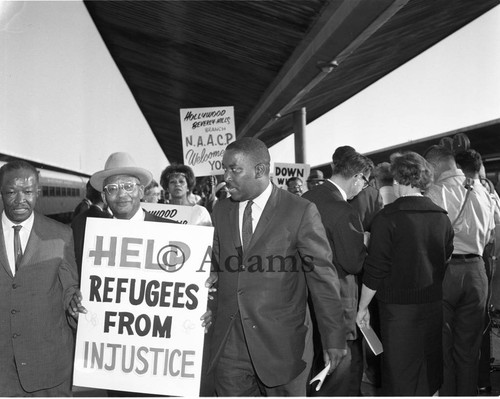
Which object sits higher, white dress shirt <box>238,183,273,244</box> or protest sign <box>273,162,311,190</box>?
protest sign <box>273,162,311,190</box>

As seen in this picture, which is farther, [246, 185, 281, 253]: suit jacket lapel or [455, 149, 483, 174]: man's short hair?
[455, 149, 483, 174]: man's short hair

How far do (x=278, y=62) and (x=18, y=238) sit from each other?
11.4 m

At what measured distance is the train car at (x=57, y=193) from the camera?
396 inches

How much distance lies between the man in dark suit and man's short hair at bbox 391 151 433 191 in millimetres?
389

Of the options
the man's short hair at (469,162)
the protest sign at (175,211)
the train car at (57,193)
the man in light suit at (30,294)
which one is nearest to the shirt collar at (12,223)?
the man in light suit at (30,294)

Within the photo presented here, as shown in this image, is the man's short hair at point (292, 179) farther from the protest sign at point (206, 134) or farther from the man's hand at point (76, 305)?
the man's hand at point (76, 305)

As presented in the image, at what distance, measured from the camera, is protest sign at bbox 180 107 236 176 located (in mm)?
10133

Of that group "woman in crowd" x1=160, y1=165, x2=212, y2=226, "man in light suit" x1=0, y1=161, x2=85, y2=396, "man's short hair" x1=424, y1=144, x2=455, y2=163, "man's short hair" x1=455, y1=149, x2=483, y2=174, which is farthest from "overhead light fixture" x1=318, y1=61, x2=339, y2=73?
"man in light suit" x1=0, y1=161, x2=85, y2=396

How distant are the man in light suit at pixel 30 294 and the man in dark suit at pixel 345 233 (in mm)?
2113

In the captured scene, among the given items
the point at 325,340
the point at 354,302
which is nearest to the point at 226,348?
the point at 325,340

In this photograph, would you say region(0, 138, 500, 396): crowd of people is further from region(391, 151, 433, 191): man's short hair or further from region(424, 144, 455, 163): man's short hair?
region(424, 144, 455, 163): man's short hair

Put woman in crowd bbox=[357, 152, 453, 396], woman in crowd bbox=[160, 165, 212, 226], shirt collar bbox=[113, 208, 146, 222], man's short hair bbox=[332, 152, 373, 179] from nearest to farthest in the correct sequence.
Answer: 1. shirt collar bbox=[113, 208, 146, 222]
2. woman in crowd bbox=[357, 152, 453, 396]
3. man's short hair bbox=[332, 152, 373, 179]
4. woman in crowd bbox=[160, 165, 212, 226]

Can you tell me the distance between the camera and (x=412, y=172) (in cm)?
513

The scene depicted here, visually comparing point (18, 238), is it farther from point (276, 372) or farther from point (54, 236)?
point (276, 372)
